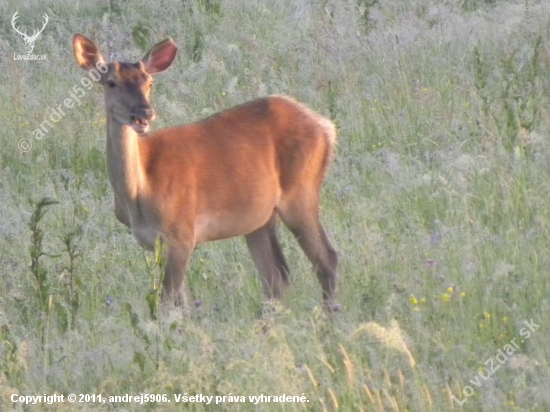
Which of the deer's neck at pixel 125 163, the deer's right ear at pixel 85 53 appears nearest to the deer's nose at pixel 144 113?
the deer's neck at pixel 125 163

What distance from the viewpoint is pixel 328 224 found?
7746 millimetres

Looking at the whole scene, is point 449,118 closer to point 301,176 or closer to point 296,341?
point 301,176

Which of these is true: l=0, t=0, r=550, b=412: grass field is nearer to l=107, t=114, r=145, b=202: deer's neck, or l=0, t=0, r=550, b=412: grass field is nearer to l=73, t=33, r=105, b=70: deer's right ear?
l=107, t=114, r=145, b=202: deer's neck

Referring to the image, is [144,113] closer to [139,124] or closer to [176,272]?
[139,124]

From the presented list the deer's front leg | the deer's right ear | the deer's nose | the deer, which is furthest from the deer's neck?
the deer's right ear

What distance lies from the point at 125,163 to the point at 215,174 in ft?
1.93

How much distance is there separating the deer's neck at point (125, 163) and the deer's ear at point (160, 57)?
647 millimetres

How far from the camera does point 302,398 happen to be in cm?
490

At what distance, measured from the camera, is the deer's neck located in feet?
22.0

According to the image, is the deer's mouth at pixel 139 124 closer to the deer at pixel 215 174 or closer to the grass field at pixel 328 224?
the deer at pixel 215 174

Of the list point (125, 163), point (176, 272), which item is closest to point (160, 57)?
point (125, 163)

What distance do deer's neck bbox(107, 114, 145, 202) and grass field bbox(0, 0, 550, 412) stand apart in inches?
15.9

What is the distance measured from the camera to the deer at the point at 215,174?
6.71m

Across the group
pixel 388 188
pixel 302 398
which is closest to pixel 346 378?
pixel 302 398
